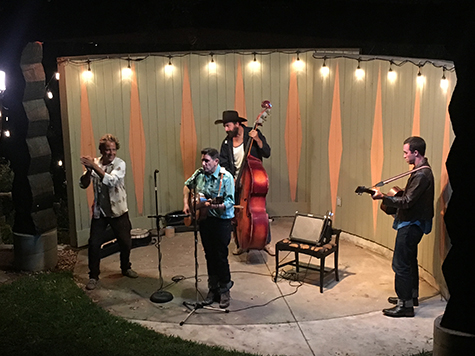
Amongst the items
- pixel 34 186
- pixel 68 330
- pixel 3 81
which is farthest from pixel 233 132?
pixel 68 330

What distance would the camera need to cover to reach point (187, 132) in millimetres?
8102

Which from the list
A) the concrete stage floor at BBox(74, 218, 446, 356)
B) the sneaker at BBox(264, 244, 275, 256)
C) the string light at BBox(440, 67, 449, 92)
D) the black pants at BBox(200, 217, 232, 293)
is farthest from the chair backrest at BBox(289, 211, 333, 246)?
the string light at BBox(440, 67, 449, 92)

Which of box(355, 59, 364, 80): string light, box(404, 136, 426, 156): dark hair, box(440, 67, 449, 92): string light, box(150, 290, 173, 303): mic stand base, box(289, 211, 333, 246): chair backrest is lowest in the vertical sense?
box(150, 290, 173, 303): mic stand base

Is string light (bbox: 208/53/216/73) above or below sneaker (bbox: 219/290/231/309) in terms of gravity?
above

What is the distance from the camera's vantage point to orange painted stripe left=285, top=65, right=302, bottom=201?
323 inches

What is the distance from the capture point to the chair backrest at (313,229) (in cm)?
561

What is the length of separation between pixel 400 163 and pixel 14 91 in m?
Result: 4.62

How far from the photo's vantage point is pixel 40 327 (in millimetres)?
4559

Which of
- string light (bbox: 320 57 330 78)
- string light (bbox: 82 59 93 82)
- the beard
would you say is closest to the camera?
the beard

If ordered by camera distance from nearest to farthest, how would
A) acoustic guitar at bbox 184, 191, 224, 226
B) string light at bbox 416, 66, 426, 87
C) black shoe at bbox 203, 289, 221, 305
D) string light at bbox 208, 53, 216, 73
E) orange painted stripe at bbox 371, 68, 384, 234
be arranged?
acoustic guitar at bbox 184, 191, 224, 226 < black shoe at bbox 203, 289, 221, 305 < string light at bbox 416, 66, 426, 87 < orange painted stripe at bbox 371, 68, 384, 234 < string light at bbox 208, 53, 216, 73

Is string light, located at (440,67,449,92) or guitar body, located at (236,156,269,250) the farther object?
guitar body, located at (236,156,269,250)

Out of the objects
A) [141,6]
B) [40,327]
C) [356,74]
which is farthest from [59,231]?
[141,6]

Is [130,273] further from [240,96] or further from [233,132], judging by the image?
[240,96]

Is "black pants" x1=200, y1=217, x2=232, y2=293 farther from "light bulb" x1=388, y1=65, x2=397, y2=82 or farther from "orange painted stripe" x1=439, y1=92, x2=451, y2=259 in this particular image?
"light bulb" x1=388, y1=65, x2=397, y2=82
